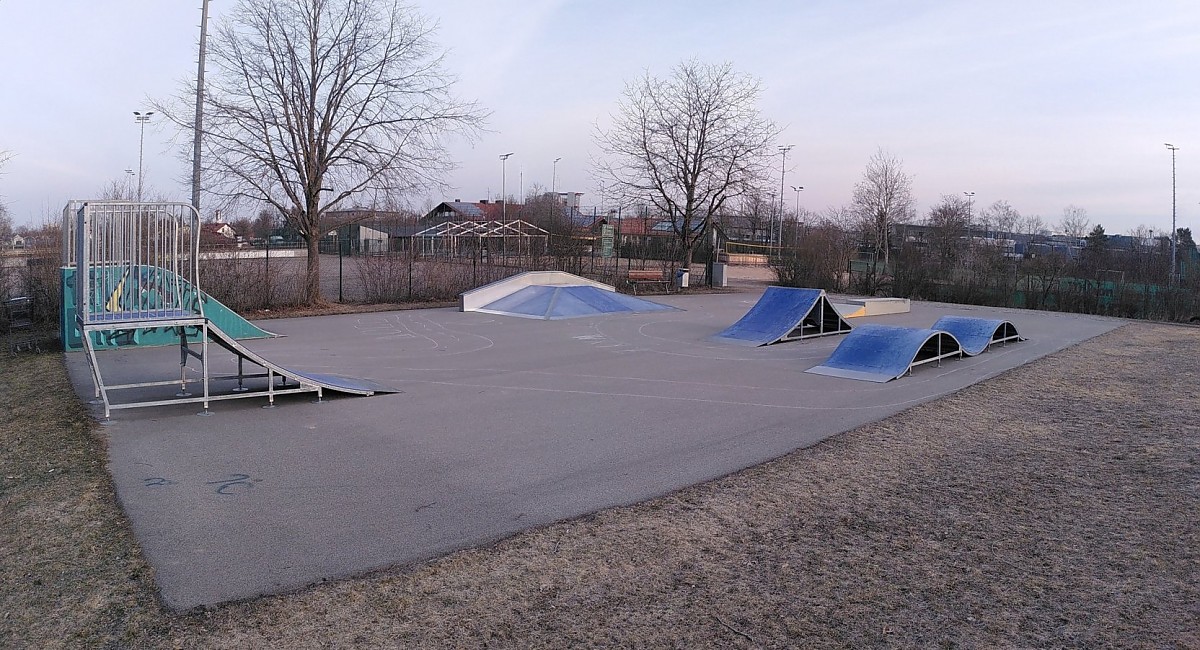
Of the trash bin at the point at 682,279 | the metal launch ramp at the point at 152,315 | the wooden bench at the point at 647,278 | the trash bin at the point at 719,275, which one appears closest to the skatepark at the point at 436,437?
the metal launch ramp at the point at 152,315

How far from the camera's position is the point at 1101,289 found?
2698 centimetres

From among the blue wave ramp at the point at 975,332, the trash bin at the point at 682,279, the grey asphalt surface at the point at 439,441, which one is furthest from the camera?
the trash bin at the point at 682,279

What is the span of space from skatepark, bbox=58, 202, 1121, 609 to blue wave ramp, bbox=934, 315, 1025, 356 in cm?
19

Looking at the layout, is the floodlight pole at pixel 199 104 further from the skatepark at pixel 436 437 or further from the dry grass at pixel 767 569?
the dry grass at pixel 767 569

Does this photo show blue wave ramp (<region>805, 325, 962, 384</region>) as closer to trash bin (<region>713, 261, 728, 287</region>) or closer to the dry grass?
the dry grass

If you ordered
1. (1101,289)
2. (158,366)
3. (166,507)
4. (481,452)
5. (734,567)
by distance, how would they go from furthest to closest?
(1101,289)
(158,366)
(481,452)
(166,507)
(734,567)

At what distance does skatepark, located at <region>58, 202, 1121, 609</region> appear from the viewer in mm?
4969

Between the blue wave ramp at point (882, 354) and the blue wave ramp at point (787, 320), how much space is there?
2.50 meters

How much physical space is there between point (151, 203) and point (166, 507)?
4557 mm

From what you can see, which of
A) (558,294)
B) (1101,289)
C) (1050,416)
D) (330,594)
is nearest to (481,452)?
(330,594)

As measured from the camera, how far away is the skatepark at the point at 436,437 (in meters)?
4.97

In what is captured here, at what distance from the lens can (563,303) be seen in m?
20.1

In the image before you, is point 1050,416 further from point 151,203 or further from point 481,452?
point 151,203

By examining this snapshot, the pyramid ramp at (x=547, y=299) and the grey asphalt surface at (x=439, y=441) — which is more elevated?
Result: the pyramid ramp at (x=547, y=299)
